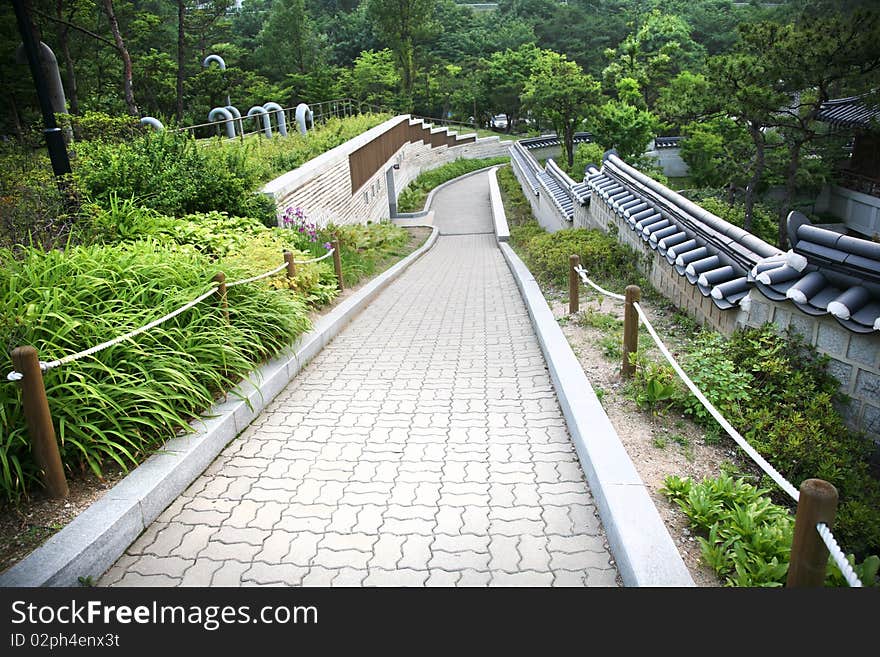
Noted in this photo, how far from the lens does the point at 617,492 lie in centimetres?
368

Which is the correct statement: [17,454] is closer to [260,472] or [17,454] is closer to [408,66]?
[260,472]

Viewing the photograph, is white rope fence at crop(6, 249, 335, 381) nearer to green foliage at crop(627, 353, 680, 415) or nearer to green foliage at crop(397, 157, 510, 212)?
green foliage at crop(627, 353, 680, 415)

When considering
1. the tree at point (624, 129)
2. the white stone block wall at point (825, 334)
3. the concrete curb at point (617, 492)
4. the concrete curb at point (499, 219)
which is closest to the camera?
the concrete curb at point (617, 492)

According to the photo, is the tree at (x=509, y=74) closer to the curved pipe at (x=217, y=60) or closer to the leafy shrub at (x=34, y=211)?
the curved pipe at (x=217, y=60)

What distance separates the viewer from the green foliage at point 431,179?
2903cm

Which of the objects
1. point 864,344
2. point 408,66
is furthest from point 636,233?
point 408,66

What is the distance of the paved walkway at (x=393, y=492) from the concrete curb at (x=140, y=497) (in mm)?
100

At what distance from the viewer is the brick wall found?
40.1ft

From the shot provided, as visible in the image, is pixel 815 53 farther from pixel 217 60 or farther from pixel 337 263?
pixel 217 60

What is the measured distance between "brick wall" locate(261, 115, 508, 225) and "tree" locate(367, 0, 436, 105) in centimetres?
2113

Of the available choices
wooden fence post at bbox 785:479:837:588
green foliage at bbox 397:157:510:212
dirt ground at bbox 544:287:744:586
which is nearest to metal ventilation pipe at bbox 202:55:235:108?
green foliage at bbox 397:157:510:212

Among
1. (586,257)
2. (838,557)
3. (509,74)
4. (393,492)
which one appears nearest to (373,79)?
(509,74)

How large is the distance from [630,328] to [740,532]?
2.44 meters

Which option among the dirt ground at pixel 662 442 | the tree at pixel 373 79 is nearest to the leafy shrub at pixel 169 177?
the dirt ground at pixel 662 442
